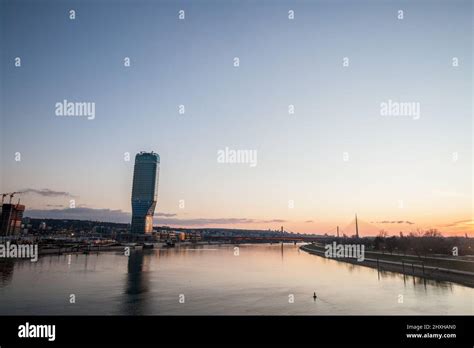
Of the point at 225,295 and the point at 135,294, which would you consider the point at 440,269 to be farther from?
the point at 135,294

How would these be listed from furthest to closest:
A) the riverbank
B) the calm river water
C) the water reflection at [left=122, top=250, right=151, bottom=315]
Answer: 1. the riverbank
2. the calm river water
3. the water reflection at [left=122, top=250, right=151, bottom=315]

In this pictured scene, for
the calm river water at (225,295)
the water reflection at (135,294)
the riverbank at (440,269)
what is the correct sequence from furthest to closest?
the riverbank at (440,269) < the calm river water at (225,295) < the water reflection at (135,294)

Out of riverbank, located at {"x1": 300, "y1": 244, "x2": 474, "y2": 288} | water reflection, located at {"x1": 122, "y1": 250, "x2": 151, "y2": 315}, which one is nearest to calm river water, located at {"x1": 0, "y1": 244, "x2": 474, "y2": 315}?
water reflection, located at {"x1": 122, "y1": 250, "x2": 151, "y2": 315}

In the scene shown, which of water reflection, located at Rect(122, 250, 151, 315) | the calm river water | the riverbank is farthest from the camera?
the riverbank

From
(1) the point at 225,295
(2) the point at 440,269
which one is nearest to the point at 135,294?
(1) the point at 225,295

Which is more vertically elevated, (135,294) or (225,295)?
(135,294)

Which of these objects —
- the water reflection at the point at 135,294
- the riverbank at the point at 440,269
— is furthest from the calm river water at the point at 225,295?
the riverbank at the point at 440,269

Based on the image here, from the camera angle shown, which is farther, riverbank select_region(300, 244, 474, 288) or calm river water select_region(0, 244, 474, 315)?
riverbank select_region(300, 244, 474, 288)

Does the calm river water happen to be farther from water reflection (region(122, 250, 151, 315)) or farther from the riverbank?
the riverbank

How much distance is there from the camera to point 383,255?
82125 mm

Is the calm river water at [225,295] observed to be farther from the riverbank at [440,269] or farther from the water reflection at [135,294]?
the riverbank at [440,269]
